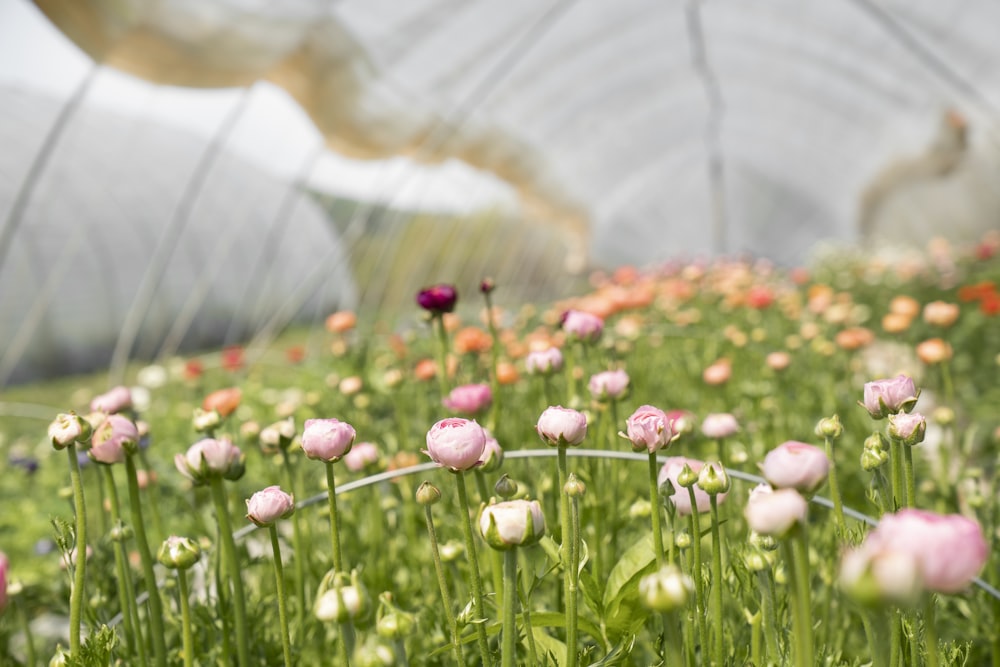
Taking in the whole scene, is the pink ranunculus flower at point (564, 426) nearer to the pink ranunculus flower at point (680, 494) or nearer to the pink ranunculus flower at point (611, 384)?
the pink ranunculus flower at point (680, 494)

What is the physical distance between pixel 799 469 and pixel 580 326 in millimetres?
793

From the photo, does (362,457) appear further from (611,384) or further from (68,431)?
(68,431)

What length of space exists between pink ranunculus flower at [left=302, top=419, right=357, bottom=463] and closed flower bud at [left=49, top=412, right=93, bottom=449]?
24cm

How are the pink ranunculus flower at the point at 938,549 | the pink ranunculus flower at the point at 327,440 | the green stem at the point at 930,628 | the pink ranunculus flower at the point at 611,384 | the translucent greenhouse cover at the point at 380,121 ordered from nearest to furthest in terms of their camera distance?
the pink ranunculus flower at the point at 938,549
the green stem at the point at 930,628
the pink ranunculus flower at the point at 327,440
the pink ranunculus flower at the point at 611,384
the translucent greenhouse cover at the point at 380,121

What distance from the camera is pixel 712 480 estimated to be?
2.42 feet

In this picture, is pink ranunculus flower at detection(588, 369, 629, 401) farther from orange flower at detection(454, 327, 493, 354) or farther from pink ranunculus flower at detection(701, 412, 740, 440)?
orange flower at detection(454, 327, 493, 354)

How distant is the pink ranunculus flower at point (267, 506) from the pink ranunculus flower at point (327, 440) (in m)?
0.05

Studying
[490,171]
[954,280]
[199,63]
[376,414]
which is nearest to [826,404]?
[376,414]

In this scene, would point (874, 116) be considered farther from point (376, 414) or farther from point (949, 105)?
point (376, 414)

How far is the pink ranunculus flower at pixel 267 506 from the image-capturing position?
0.71 m

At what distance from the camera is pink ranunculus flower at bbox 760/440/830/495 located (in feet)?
1.85

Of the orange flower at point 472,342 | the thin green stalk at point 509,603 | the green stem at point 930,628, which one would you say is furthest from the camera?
the orange flower at point 472,342

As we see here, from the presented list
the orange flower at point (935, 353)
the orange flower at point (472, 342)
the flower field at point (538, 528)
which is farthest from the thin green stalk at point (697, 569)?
Answer: the orange flower at point (472, 342)

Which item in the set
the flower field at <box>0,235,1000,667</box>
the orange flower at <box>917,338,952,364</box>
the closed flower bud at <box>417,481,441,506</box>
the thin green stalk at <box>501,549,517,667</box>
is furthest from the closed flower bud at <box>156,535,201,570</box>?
the orange flower at <box>917,338,952,364</box>
